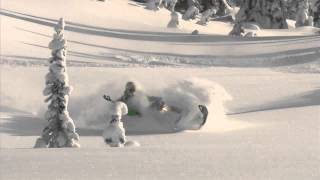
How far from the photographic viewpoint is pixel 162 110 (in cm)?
1166

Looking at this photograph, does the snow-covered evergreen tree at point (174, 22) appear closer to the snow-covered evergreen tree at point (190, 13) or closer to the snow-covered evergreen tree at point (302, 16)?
the snow-covered evergreen tree at point (190, 13)

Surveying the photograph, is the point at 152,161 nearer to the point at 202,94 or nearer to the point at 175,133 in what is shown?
the point at 175,133

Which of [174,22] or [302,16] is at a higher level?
[302,16]

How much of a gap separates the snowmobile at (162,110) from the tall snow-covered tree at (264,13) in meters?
27.6

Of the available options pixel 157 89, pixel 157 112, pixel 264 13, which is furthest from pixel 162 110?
pixel 264 13

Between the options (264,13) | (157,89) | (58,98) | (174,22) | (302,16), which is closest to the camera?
(58,98)

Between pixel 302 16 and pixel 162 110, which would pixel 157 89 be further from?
pixel 302 16

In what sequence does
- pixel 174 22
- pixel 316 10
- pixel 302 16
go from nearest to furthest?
pixel 174 22, pixel 302 16, pixel 316 10

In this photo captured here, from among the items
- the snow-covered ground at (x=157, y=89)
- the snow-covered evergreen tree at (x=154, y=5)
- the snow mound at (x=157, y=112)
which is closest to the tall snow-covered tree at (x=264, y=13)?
the snow-covered ground at (x=157, y=89)

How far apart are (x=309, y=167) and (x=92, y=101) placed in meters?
7.97

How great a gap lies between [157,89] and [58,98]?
439cm

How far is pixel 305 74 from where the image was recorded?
20547 millimetres

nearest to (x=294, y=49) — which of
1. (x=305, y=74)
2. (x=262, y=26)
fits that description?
(x=305, y=74)

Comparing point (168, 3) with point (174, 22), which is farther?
point (168, 3)
